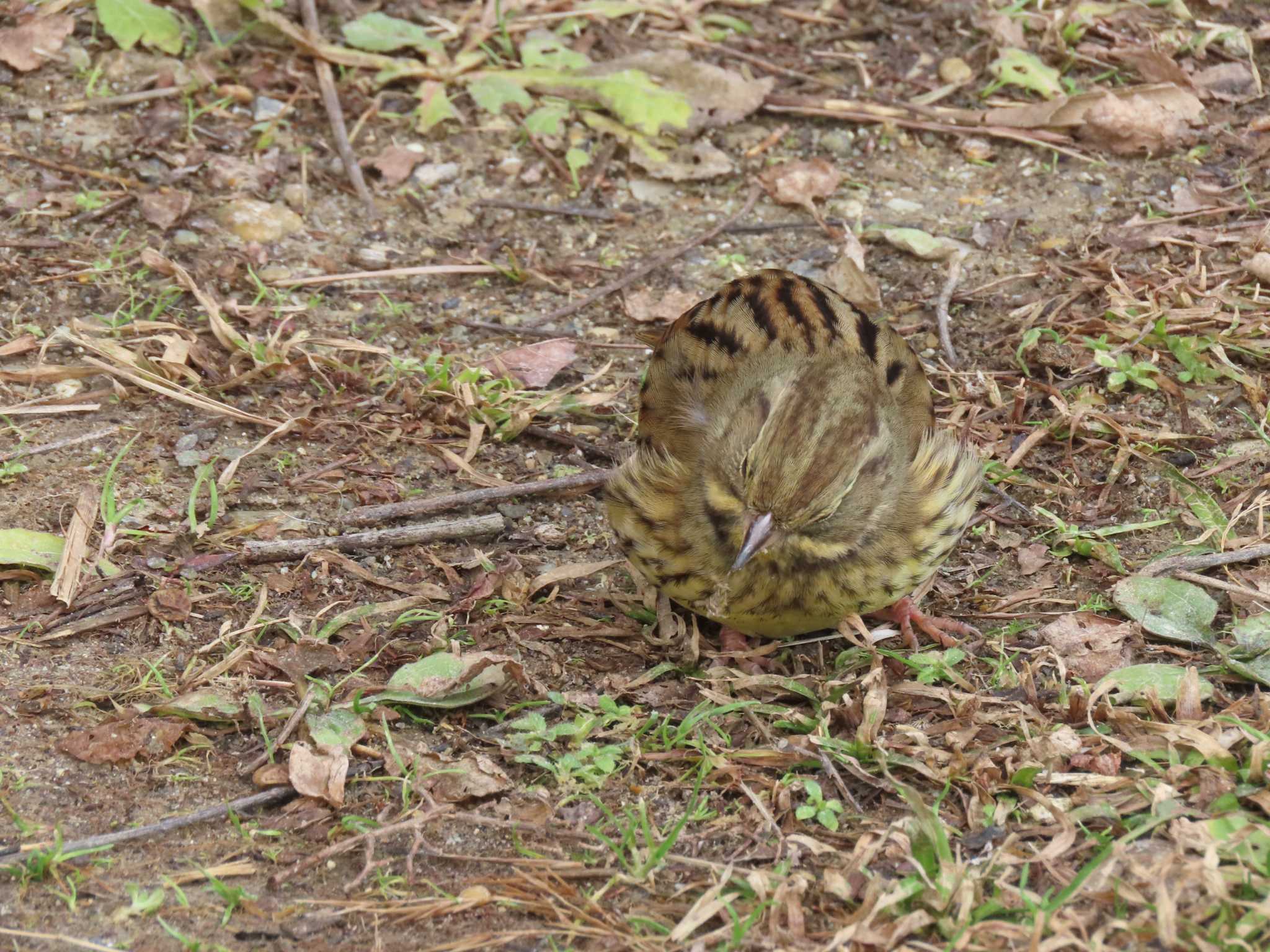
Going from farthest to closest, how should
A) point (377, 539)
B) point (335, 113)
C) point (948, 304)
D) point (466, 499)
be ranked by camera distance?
point (335, 113), point (948, 304), point (466, 499), point (377, 539)

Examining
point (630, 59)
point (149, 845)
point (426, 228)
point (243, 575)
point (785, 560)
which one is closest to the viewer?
point (149, 845)

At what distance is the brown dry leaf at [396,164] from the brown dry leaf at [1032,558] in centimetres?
365

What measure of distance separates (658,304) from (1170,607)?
277 cm

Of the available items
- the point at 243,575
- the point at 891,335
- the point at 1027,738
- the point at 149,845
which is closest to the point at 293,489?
the point at 243,575

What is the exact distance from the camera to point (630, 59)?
25.2 ft

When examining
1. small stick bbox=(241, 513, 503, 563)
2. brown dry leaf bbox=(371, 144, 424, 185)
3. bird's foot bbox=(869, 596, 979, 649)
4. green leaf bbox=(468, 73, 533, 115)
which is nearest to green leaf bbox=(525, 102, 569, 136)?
green leaf bbox=(468, 73, 533, 115)

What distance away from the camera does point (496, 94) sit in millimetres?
7398

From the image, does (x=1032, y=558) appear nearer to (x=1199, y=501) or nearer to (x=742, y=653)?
(x=1199, y=501)

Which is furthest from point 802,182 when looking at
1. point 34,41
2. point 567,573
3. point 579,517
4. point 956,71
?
point 34,41

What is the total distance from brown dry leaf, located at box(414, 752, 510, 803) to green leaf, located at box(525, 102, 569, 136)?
3.97 meters

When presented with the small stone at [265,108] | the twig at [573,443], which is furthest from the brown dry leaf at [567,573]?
the small stone at [265,108]

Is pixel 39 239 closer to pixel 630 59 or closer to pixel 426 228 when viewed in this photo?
pixel 426 228

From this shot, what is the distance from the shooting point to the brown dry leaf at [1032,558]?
5.20m

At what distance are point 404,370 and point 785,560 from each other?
228 centimetres
